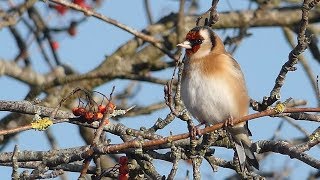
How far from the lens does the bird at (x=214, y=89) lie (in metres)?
5.20

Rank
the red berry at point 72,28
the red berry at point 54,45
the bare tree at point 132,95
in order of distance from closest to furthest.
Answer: the bare tree at point 132,95 → the red berry at point 54,45 → the red berry at point 72,28

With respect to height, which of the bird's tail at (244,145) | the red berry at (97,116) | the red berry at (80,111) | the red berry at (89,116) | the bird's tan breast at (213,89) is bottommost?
the red berry at (89,116)

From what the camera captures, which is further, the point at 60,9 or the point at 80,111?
the point at 60,9

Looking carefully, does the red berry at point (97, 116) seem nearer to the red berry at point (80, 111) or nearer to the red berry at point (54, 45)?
the red berry at point (80, 111)

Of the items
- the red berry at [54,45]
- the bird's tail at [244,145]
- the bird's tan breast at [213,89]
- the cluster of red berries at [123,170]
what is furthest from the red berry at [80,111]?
the red berry at [54,45]

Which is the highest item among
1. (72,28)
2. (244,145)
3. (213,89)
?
(72,28)

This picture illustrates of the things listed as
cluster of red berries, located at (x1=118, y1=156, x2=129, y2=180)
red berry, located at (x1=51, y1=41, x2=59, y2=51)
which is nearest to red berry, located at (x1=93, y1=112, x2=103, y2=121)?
cluster of red berries, located at (x1=118, y1=156, x2=129, y2=180)

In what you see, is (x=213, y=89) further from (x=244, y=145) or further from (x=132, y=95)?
(x=132, y=95)

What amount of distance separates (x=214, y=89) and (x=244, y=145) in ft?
1.31

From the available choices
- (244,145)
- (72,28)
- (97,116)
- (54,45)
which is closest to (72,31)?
(72,28)

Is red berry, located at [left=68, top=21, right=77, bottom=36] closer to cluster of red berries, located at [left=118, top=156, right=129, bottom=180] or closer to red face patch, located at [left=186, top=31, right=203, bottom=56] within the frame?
red face patch, located at [left=186, top=31, right=203, bottom=56]

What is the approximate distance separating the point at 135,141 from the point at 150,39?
3334 mm

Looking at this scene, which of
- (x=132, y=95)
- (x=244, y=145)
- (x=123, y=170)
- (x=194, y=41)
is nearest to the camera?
(x=123, y=170)

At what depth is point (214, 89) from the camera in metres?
5.25
